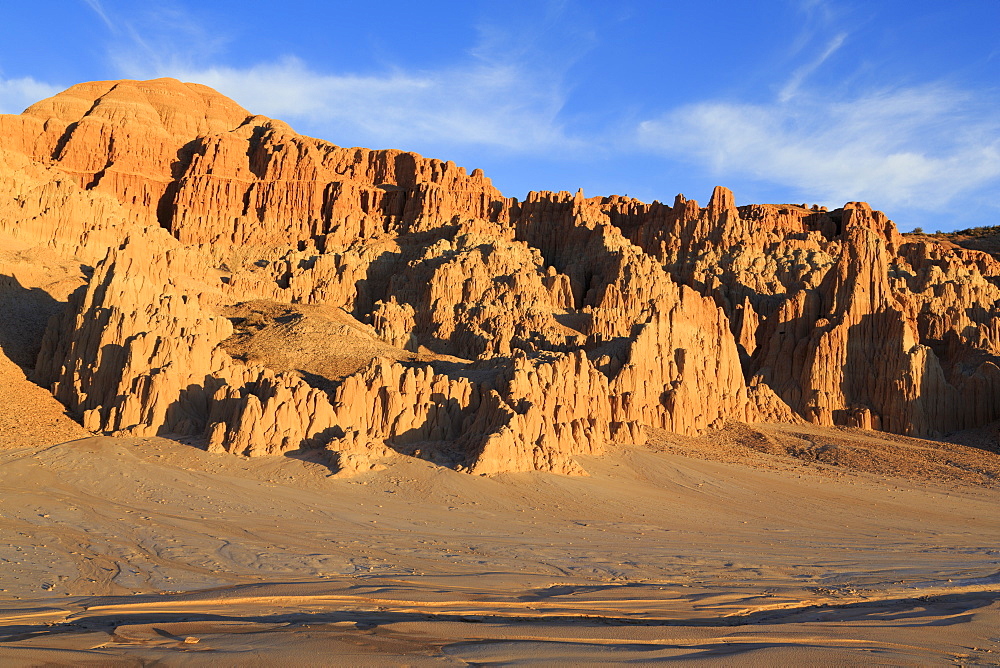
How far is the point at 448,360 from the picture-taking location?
36.2 m

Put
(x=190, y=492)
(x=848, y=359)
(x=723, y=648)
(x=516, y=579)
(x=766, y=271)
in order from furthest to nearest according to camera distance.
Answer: (x=766, y=271) → (x=848, y=359) → (x=190, y=492) → (x=516, y=579) → (x=723, y=648)

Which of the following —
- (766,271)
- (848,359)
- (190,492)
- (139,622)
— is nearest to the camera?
(139,622)

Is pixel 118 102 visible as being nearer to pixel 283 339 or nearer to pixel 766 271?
pixel 283 339

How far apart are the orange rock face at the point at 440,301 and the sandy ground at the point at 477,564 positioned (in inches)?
88.7

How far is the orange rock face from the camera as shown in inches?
926

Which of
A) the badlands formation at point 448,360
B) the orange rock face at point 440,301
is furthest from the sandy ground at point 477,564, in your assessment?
the orange rock face at point 440,301

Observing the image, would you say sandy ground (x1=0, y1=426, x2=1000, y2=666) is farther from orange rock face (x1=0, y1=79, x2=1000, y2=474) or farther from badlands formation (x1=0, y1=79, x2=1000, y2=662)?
orange rock face (x1=0, y1=79, x2=1000, y2=474)

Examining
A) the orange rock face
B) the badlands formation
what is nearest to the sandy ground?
the badlands formation

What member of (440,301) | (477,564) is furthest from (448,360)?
(477,564)

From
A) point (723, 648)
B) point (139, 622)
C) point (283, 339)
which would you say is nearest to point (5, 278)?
point (283, 339)

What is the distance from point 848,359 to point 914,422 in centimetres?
467

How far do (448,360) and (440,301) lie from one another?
14.3 metres

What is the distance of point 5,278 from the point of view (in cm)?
3281

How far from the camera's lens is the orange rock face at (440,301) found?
23516 mm
